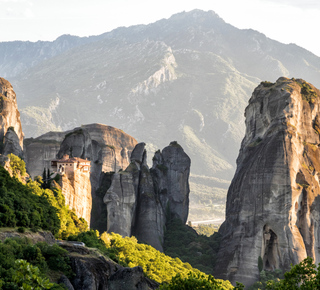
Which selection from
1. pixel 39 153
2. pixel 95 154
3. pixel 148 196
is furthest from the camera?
pixel 39 153

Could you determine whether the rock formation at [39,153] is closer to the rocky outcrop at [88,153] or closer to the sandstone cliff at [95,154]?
the rocky outcrop at [88,153]

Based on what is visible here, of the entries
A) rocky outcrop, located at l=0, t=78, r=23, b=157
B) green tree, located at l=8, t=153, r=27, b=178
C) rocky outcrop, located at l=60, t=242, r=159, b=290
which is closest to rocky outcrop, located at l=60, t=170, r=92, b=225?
green tree, located at l=8, t=153, r=27, b=178

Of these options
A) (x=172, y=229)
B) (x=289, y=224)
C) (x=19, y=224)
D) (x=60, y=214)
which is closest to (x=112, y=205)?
(x=172, y=229)

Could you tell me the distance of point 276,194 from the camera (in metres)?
88.4

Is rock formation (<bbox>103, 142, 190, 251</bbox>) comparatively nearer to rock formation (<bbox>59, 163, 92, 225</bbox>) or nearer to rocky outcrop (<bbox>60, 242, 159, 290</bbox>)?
rock formation (<bbox>59, 163, 92, 225</bbox>)

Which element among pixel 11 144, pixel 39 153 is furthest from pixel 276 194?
pixel 39 153

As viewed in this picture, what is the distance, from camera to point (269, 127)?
96.6 metres

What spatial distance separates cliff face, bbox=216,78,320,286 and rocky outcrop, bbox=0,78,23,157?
104 ft

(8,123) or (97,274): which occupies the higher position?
(8,123)

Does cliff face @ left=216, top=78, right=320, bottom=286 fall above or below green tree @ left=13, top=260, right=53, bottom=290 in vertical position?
above

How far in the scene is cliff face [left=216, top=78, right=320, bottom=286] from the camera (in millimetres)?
86688

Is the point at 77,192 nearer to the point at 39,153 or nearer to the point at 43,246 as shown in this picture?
the point at 43,246

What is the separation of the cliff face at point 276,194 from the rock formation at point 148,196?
1114 cm

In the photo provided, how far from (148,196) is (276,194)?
20.8 m
